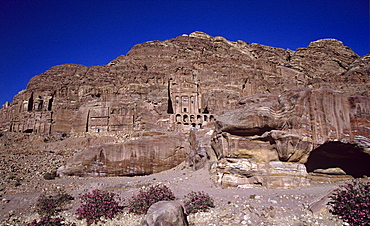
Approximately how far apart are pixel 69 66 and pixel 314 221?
119 m

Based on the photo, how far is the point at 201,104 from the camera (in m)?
68.4

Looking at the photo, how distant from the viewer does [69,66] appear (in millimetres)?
112375

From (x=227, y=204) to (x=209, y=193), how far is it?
264 cm

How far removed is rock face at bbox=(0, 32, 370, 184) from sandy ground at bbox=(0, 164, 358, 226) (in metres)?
2.63

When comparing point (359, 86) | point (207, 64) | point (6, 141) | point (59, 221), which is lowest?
point (59, 221)

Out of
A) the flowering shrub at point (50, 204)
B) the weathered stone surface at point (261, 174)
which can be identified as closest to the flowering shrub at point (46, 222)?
the flowering shrub at point (50, 204)

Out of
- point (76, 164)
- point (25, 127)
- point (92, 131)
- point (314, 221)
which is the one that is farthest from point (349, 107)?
point (25, 127)

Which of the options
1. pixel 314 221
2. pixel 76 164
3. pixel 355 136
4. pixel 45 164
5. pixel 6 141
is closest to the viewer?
pixel 314 221

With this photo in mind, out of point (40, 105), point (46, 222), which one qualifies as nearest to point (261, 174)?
point (46, 222)

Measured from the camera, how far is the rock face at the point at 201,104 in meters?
17.1

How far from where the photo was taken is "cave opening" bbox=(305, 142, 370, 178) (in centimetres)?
1701

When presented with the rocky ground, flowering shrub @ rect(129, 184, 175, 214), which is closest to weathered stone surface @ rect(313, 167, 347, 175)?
the rocky ground

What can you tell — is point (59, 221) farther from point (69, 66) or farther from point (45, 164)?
point (69, 66)

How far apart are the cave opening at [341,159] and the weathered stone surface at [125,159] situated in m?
14.6
